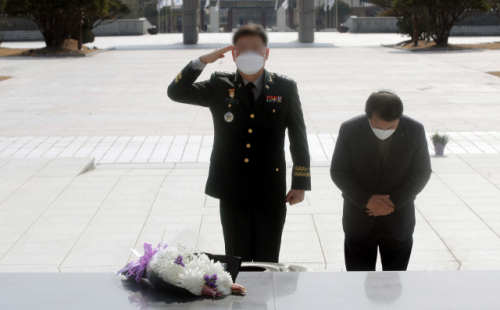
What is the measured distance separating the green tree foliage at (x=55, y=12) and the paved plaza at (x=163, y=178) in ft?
43.6

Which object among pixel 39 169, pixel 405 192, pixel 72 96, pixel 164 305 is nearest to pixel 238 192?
pixel 405 192

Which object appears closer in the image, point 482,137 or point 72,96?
point 482,137

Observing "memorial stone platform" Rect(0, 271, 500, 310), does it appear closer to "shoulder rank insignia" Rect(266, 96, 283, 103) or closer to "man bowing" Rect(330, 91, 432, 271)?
"man bowing" Rect(330, 91, 432, 271)

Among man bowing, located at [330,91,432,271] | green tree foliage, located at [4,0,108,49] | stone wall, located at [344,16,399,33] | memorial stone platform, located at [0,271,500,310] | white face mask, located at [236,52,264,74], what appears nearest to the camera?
memorial stone platform, located at [0,271,500,310]

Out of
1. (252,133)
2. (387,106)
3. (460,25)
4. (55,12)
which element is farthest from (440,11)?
(252,133)

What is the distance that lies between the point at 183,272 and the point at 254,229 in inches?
40.6

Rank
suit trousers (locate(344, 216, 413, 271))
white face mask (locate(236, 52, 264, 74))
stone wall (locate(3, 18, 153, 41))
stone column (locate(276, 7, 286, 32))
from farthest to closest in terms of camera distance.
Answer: stone column (locate(276, 7, 286, 32))
stone wall (locate(3, 18, 153, 41))
suit trousers (locate(344, 216, 413, 271))
white face mask (locate(236, 52, 264, 74))

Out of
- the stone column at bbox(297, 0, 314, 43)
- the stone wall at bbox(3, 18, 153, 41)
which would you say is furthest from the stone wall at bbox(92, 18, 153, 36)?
the stone column at bbox(297, 0, 314, 43)

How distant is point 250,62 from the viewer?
9.34 ft

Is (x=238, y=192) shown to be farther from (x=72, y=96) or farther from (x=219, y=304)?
(x=72, y=96)

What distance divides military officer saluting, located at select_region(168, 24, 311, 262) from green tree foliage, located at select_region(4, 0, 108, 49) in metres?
27.5

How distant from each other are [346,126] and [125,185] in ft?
13.1

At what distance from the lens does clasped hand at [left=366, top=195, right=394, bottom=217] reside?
306cm

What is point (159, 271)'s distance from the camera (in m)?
2.14
